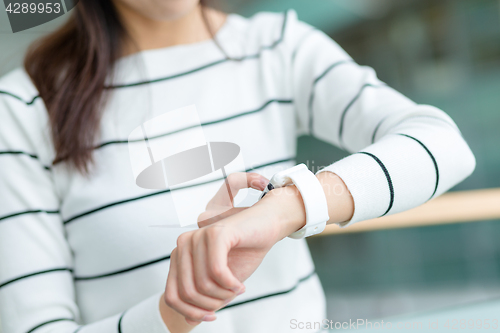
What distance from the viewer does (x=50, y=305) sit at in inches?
10.2

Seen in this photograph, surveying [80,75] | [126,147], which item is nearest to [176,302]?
[126,147]

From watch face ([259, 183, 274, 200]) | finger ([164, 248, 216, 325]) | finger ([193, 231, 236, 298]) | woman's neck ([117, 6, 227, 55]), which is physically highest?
woman's neck ([117, 6, 227, 55])

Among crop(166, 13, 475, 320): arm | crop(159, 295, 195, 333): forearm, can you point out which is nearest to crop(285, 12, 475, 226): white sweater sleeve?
crop(166, 13, 475, 320): arm

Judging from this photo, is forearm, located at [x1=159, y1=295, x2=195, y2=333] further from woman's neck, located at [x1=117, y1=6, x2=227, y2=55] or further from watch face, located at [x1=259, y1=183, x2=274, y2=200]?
woman's neck, located at [x1=117, y1=6, x2=227, y2=55]

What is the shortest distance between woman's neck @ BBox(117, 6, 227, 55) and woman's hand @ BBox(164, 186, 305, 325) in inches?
6.8

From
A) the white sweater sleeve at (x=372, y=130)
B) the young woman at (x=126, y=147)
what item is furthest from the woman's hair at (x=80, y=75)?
the white sweater sleeve at (x=372, y=130)

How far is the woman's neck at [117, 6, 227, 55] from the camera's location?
27cm

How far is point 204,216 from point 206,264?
0.11 ft

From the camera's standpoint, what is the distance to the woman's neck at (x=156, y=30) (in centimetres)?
27

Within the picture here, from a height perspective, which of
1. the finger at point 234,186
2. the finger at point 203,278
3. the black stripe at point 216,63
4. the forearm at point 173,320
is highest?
the black stripe at point 216,63

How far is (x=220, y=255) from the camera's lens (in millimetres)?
139

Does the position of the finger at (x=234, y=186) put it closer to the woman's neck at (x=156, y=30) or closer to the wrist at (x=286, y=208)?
the wrist at (x=286, y=208)

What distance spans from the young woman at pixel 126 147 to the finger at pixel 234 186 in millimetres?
24

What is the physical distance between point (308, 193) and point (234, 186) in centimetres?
4
